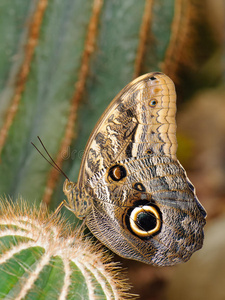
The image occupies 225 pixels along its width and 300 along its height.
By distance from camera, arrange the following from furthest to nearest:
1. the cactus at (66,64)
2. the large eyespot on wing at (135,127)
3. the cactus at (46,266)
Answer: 1. the cactus at (66,64)
2. the large eyespot on wing at (135,127)
3. the cactus at (46,266)

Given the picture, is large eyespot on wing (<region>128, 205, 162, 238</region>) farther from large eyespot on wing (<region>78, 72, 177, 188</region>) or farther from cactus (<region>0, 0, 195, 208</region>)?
cactus (<region>0, 0, 195, 208</region>)

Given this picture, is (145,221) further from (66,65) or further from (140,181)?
(66,65)

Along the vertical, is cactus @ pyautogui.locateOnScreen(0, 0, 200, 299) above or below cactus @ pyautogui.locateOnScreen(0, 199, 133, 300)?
above

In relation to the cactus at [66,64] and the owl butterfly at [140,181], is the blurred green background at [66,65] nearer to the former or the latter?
the cactus at [66,64]

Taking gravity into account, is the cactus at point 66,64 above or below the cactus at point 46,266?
above

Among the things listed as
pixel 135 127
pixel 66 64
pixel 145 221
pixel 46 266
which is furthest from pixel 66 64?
pixel 46 266

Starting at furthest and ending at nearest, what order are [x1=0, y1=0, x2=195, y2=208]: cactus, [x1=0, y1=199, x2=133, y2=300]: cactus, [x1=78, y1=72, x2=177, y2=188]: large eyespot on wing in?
[x1=0, y1=0, x2=195, y2=208]: cactus
[x1=78, y1=72, x2=177, y2=188]: large eyespot on wing
[x1=0, y1=199, x2=133, y2=300]: cactus

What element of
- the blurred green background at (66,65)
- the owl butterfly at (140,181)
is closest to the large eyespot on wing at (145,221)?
the owl butterfly at (140,181)

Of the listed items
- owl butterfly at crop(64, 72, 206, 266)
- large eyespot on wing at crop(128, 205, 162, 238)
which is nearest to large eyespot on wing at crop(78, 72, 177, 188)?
owl butterfly at crop(64, 72, 206, 266)
